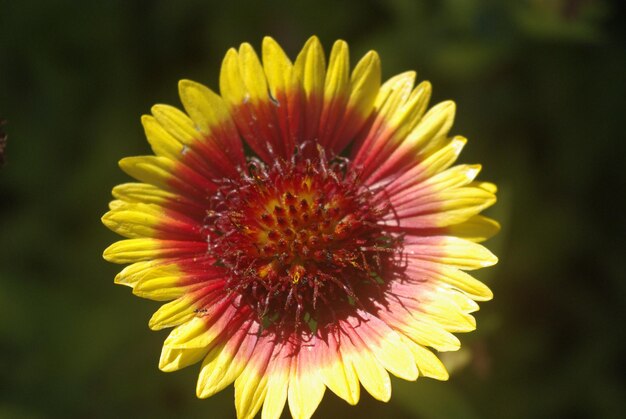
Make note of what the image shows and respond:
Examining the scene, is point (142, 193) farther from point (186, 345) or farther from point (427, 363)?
point (427, 363)

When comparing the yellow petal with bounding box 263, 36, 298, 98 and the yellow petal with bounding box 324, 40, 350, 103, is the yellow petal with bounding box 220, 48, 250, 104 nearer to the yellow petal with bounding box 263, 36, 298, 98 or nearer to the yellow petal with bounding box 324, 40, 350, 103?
the yellow petal with bounding box 263, 36, 298, 98

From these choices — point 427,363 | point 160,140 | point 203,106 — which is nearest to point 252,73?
point 203,106

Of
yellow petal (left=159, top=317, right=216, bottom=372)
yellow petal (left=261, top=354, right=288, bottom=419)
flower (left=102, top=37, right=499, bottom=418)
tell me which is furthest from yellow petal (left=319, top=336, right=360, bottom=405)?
yellow petal (left=159, top=317, right=216, bottom=372)

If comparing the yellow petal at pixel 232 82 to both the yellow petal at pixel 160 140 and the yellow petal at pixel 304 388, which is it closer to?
the yellow petal at pixel 160 140
